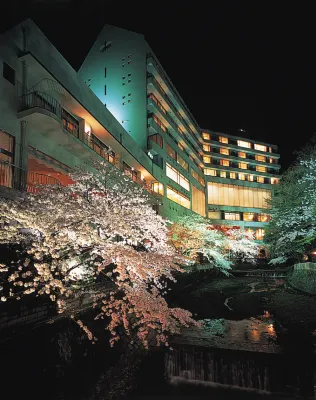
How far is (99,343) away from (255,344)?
714 cm

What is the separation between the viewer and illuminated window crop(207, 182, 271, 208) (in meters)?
75.4

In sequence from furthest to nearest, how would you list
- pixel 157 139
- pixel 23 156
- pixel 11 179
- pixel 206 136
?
pixel 206 136 → pixel 157 139 → pixel 23 156 → pixel 11 179

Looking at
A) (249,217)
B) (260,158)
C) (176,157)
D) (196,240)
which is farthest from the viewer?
(260,158)

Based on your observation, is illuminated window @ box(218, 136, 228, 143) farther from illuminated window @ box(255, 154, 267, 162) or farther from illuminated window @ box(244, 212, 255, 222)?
illuminated window @ box(244, 212, 255, 222)

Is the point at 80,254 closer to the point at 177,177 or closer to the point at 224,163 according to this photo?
the point at 177,177

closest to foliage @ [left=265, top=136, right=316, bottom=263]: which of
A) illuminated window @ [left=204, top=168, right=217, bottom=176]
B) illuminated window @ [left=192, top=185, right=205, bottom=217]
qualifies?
illuminated window @ [left=192, top=185, right=205, bottom=217]

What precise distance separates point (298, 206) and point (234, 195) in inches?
1908

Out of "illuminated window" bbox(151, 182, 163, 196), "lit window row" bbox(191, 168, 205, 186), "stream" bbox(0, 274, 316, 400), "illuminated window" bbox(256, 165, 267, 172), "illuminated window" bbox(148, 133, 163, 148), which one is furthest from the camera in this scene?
"illuminated window" bbox(256, 165, 267, 172)

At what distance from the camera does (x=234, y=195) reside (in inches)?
3076

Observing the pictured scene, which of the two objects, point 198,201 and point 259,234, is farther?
point 259,234

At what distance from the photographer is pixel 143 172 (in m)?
37.4

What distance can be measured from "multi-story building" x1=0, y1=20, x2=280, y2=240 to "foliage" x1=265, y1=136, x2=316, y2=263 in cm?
632

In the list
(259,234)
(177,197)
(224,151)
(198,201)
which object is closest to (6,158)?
(177,197)

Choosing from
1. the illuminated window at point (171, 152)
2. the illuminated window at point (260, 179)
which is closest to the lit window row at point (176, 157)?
the illuminated window at point (171, 152)
